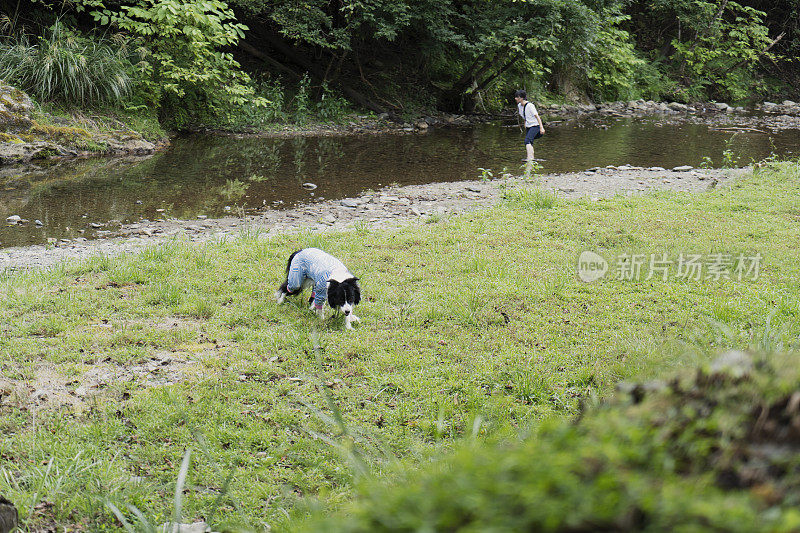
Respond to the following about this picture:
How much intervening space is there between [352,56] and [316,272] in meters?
17.4

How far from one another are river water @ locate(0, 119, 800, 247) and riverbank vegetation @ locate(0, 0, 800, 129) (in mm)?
1835

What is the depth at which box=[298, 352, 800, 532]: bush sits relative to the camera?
0.81 metres

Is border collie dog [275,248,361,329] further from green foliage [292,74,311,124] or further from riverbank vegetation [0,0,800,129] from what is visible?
green foliage [292,74,311,124]

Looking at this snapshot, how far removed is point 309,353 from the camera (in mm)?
5137

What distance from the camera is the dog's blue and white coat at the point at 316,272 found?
18.5ft

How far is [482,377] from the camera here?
15.3 ft

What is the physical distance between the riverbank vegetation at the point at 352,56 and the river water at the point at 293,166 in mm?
1835

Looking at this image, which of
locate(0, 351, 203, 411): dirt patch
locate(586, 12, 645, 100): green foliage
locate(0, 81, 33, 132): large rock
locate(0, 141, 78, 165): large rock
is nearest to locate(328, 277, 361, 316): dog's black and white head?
locate(0, 351, 203, 411): dirt patch

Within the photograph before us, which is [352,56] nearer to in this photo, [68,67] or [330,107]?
[330,107]

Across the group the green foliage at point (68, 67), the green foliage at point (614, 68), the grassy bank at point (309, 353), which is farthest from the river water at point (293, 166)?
the green foliage at point (614, 68)

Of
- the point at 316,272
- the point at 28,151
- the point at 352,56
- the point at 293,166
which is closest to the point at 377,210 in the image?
the point at 293,166

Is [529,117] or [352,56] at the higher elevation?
[352,56]

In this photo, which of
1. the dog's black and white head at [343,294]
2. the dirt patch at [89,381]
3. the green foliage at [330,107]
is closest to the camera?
the dirt patch at [89,381]

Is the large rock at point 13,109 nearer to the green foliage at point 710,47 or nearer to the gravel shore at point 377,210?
the gravel shore at point 377,210
